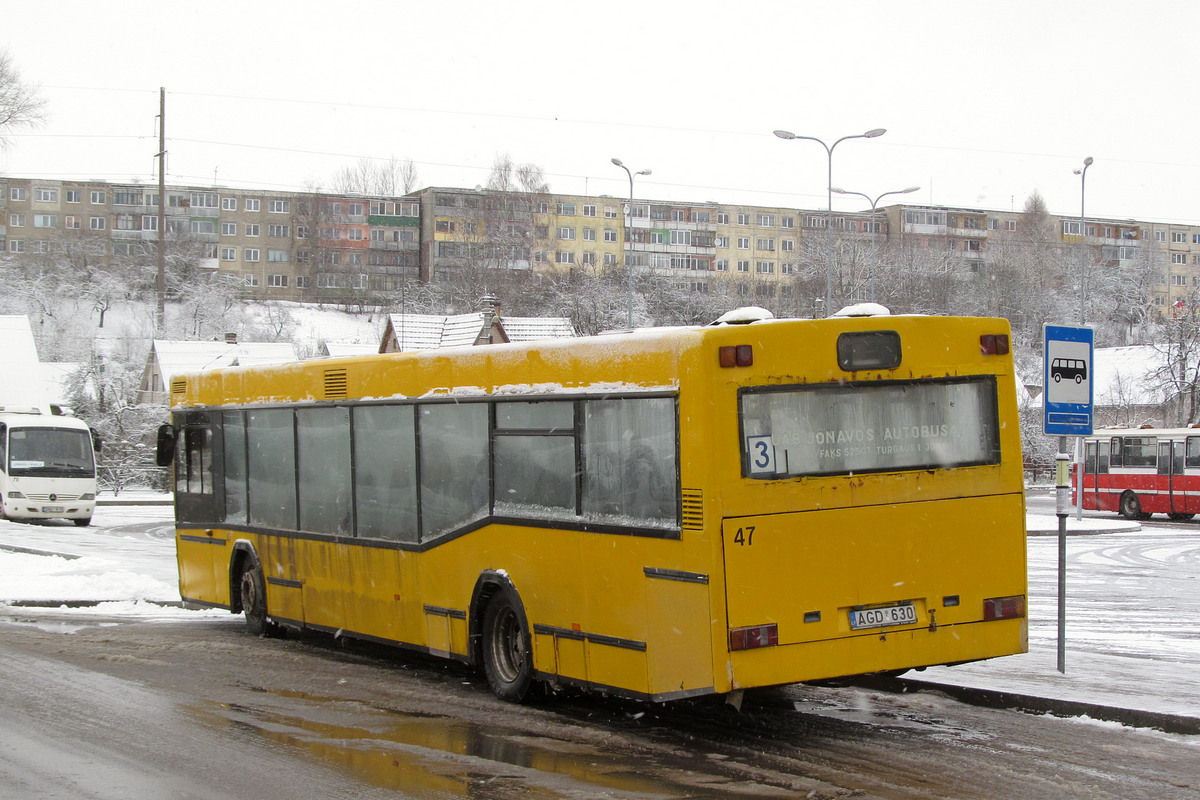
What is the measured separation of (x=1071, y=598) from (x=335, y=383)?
1110 cm

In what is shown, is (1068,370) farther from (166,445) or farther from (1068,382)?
(166,445)

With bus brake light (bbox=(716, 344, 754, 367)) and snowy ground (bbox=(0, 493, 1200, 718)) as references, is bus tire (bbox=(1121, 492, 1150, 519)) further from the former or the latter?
bus brake light (bbox=(716, 344, 754, 367))

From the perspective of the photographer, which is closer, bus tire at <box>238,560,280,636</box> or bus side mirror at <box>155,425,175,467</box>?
bus tire at <box>238,560,280,636</box>

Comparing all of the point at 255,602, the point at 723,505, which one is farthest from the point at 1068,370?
the point at 255,602

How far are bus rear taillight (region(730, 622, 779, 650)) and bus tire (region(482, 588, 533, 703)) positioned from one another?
2.38m

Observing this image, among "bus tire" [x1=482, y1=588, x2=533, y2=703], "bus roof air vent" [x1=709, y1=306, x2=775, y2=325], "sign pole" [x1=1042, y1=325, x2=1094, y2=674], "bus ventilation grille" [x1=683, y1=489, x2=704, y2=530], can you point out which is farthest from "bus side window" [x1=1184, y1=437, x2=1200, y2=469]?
"bus ventilation grille" [x1=683, y1=489, x2=704, y2=530]

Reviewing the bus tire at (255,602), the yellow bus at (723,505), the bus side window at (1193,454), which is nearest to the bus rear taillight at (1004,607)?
the yellow bus at (723,505)

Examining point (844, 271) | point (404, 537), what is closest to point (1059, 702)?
point (404, 537)

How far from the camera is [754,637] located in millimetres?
7324

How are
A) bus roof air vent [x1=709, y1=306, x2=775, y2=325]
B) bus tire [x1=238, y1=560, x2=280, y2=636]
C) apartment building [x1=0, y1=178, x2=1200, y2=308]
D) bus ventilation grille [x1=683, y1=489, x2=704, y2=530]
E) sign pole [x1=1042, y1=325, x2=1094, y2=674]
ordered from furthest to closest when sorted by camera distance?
1. apartment building [x1=0, y1=178, x2=1200, y2=308]
2. bus tire [x1=238, y1=560, x2=280, y2=636]
3. sign pole [x1=1042, y1=325, x2=1094, y2=674]
4. bus roof air vent [x1=709, y1=306, x2=775, y2=325]
5. bus ventilation grille [x1=683, y1=489, x2=704, y2=530]

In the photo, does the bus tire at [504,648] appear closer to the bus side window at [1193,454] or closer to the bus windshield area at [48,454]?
the bus windshield area at [48,454]

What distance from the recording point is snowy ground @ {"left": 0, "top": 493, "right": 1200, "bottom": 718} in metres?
9.45

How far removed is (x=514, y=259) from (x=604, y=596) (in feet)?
313

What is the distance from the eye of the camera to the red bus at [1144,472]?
38.2 metres
